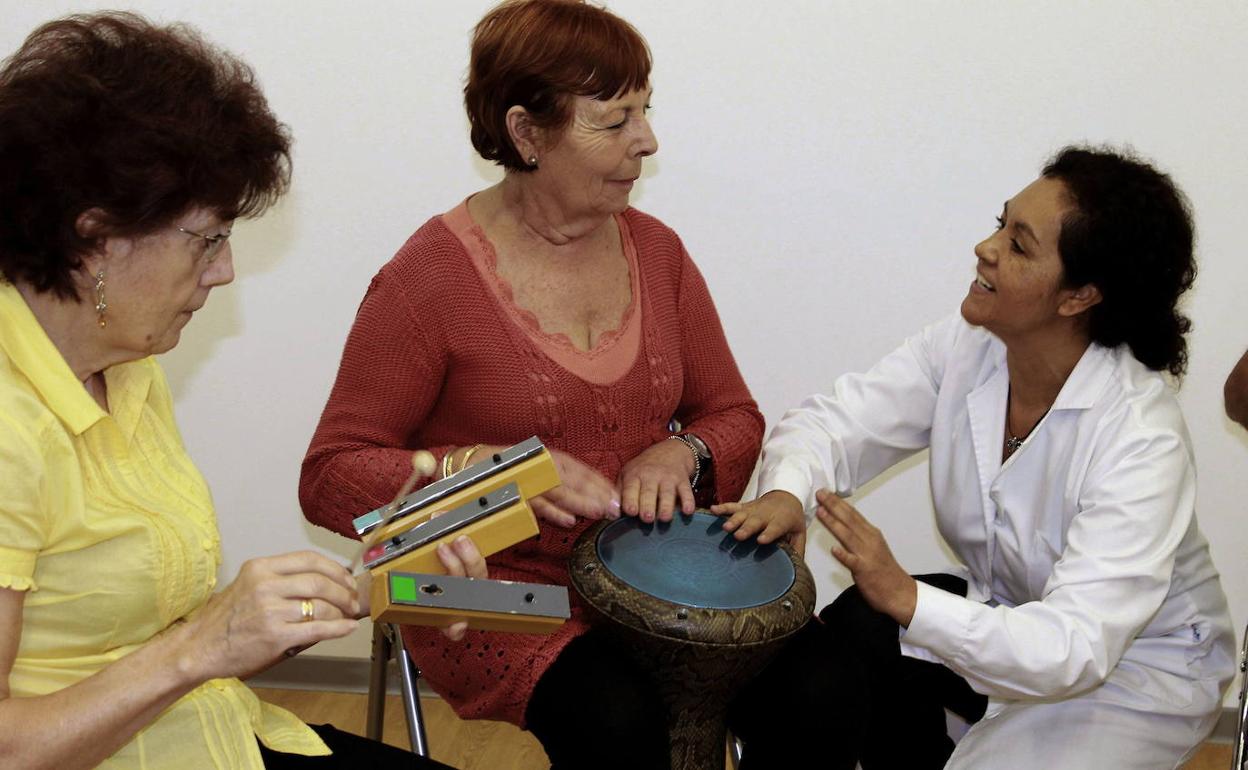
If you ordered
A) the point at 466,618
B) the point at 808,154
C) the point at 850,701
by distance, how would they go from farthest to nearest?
the point at 808,154
the point at 850,701
the point at 466,618

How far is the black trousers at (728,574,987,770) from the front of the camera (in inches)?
76.7

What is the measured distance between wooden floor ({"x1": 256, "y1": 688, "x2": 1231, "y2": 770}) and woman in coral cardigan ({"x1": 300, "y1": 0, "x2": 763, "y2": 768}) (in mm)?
901

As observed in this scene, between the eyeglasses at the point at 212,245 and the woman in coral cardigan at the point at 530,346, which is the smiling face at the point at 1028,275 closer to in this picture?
the woman in coral cardigan at the point at 530,346

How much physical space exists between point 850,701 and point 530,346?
730 millimetres

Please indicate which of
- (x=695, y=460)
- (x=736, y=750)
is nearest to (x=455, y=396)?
(x=695, y=460)

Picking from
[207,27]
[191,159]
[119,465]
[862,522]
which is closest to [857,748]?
[862,522]

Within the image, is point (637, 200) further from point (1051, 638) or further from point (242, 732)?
point (242, 732)

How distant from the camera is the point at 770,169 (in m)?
2.86

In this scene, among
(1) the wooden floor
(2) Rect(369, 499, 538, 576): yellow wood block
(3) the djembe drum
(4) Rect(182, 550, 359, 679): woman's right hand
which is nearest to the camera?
(4) Rect(182, 550, 359, 679): woman's right hand

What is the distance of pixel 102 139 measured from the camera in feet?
4.62

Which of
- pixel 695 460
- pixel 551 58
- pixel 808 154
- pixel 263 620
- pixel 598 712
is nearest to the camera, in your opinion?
pixel 263 620

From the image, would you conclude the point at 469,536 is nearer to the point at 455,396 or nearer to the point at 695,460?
the point at 455,396

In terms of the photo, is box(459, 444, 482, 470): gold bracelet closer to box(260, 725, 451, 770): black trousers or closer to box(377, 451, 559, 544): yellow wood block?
box(377, 451, 559, 544): yellow wood block

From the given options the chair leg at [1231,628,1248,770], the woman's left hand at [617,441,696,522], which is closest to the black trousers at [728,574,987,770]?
the woman's left hand at [617,441,696,522]
